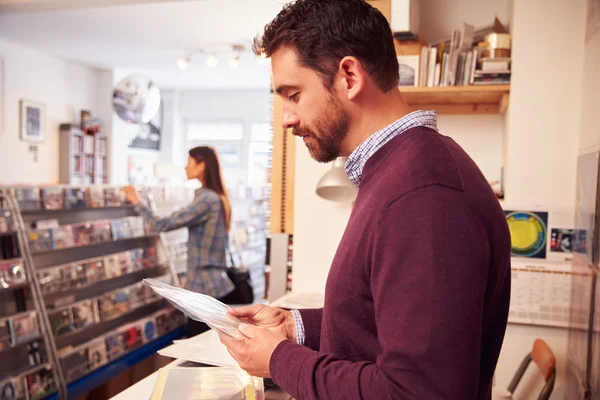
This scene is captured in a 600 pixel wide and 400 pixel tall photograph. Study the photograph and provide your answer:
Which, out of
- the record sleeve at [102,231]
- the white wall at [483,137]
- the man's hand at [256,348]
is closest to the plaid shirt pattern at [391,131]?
the man's hand at [256,348]

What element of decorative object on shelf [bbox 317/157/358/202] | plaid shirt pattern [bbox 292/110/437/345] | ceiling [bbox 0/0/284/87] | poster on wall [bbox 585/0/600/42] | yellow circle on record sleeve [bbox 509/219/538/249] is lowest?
yellow circle on record sleeve [bbox 509/219/538/249]

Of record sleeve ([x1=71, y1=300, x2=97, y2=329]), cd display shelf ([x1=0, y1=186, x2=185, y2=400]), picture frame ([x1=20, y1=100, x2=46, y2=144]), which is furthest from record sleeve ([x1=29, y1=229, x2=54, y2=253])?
picture frame ([x1=20, y1=100, x2=46, y2=144])

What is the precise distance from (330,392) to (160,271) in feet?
12.9

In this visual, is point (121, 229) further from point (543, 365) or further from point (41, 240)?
point (543, 365)

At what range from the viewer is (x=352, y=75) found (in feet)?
3.13

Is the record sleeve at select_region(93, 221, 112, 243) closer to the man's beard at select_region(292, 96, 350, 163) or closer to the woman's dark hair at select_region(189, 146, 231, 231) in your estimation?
the woman's dark hair at select_region(189, 146, 231, 231)

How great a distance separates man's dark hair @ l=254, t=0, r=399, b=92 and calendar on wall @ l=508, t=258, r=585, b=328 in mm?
1833

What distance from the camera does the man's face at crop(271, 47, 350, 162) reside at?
3.19 feet

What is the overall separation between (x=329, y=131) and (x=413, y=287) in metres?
0.35

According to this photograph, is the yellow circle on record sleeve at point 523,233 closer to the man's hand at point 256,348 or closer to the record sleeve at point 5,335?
the man's hand at point 256,348

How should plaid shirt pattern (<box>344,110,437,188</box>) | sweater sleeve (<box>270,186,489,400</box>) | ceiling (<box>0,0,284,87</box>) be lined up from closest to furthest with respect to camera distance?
sweater sleeve (<box>270,186,489,400</box>), plaid shirt pattern (<box>344,110,437,188</box>), ceiling (<box>0,0,284,87</box>)

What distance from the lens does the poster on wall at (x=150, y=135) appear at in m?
10.6

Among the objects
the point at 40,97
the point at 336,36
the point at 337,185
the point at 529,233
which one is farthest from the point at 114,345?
the point at 40,97

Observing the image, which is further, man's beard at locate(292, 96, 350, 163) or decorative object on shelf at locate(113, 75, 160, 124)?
decorative object on shelf at locate(113, 75, 160, 124)
